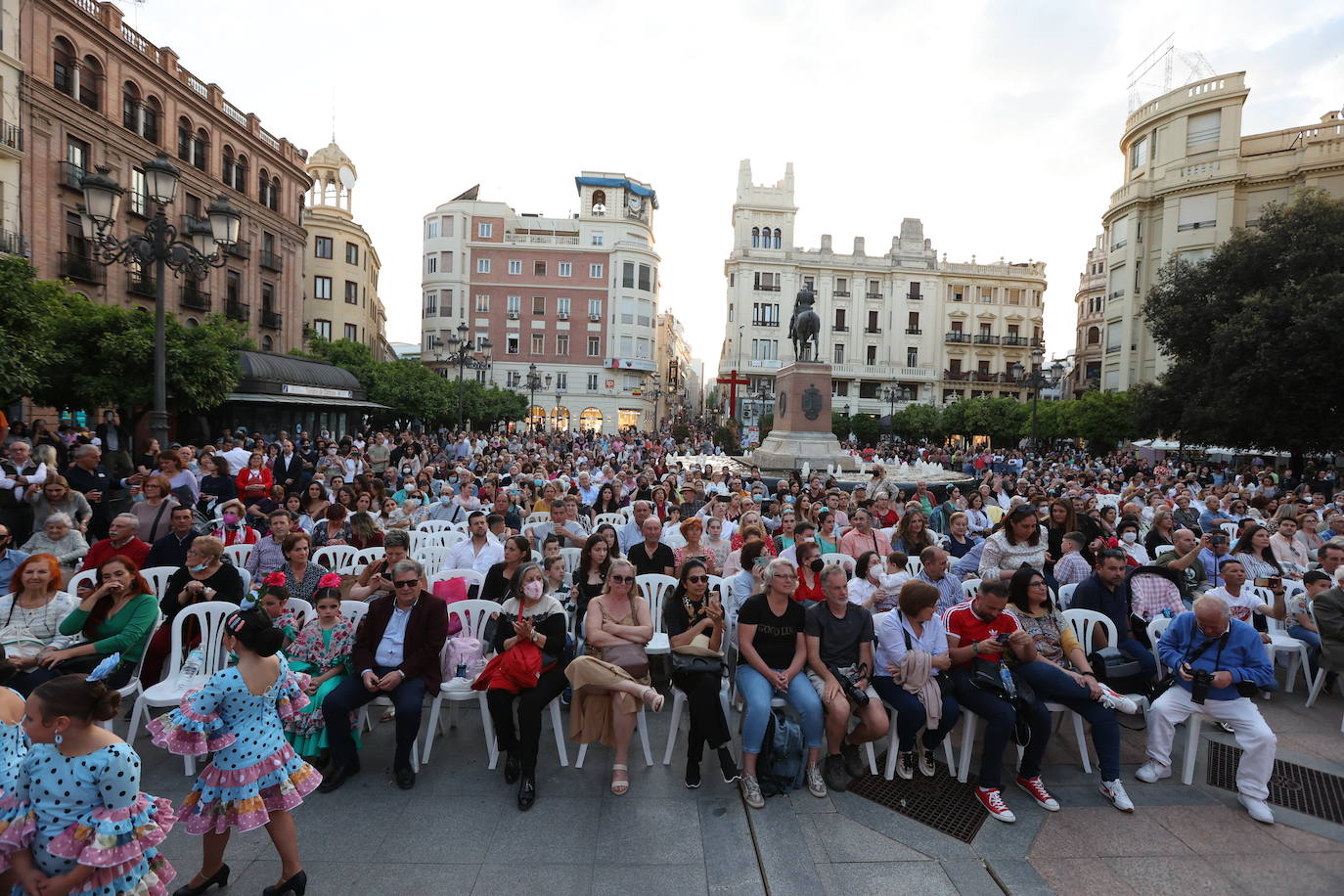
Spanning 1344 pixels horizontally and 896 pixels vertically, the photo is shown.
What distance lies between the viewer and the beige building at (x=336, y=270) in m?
43.3

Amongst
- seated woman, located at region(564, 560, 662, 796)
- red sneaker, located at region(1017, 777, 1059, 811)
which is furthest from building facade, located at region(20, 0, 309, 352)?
red sneaker, located at region(1017, 777, 1059, 811)

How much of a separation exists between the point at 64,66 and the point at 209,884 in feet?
103

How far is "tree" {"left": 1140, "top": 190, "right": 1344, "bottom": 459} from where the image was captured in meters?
18.2

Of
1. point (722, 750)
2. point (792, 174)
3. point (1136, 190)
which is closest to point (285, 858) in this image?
point (722, 750)

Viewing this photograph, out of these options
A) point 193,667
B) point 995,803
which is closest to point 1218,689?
point 995,803

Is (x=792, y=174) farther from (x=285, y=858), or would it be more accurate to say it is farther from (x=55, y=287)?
(x=285, y=858)

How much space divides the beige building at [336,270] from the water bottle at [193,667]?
41596 mm

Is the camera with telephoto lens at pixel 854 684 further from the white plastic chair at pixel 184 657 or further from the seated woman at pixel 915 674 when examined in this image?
the white plastic chair at pixel 184 657

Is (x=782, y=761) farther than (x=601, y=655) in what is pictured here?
No

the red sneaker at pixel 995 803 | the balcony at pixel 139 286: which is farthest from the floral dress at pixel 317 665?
the balcony at pixel 139 286

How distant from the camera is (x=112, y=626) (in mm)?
4395

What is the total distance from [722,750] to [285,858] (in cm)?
255

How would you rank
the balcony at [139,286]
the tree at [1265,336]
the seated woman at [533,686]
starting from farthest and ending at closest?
the balcony at [139,286], the tree at [1265,336], the seated woman at [533,686]

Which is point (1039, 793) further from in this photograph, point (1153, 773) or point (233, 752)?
point (233, 752)
